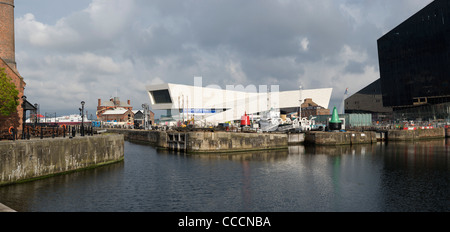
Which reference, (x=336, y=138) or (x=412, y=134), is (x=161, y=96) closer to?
(x=336, y=138)

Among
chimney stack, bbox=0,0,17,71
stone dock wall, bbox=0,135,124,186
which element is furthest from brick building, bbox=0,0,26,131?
stone dock wall, bbox=0,135,124,186

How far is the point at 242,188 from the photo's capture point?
90.5 feet

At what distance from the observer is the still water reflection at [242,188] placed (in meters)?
22.1

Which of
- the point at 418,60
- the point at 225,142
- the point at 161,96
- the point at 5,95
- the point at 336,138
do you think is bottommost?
the point at 336,138

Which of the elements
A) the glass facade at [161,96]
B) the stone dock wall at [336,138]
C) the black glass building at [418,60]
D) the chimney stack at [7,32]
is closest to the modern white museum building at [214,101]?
the glass facade at [161,96]

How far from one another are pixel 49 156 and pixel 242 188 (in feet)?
57.8

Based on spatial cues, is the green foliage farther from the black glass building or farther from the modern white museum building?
the black glass building

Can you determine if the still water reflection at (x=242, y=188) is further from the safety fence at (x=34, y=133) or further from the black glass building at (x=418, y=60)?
the black glass building at (x=418, y=60)

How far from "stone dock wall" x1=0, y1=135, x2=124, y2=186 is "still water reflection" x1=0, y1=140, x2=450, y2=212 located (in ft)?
3.08

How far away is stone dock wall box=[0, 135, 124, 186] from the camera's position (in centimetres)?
2556

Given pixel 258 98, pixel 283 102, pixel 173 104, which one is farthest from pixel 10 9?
pixel 283 102

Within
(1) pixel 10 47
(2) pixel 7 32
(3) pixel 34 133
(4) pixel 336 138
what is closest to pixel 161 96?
(4) pixel 336 138
